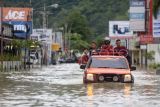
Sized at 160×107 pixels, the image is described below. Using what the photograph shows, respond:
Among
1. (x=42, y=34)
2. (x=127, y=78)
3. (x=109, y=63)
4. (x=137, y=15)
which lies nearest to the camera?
(x=127, y=78)

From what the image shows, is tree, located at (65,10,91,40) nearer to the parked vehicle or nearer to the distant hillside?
the distant hillside

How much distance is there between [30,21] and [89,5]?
68.0 meters

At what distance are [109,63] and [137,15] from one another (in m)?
70.8

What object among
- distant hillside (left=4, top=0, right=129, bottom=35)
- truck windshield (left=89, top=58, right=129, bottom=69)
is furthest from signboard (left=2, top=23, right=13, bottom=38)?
distant hillside (left=4, top=0, right=129, bottom=35)

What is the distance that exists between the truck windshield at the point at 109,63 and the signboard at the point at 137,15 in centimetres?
6441

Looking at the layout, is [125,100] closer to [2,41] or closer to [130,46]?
[2,41]

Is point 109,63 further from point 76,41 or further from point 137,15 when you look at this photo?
point 76,41

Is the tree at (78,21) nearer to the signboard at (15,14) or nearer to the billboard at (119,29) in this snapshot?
the billboard at (119,29)

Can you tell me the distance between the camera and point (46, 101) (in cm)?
1606

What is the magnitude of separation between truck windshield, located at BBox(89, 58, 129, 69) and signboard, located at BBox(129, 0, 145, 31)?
2536 inches

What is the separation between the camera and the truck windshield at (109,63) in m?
23.6

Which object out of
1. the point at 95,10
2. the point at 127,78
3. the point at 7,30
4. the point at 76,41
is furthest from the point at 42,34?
the point at 127,78

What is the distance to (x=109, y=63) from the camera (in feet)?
77.7

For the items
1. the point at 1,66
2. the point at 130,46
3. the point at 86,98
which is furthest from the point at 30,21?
the point at 86,98
